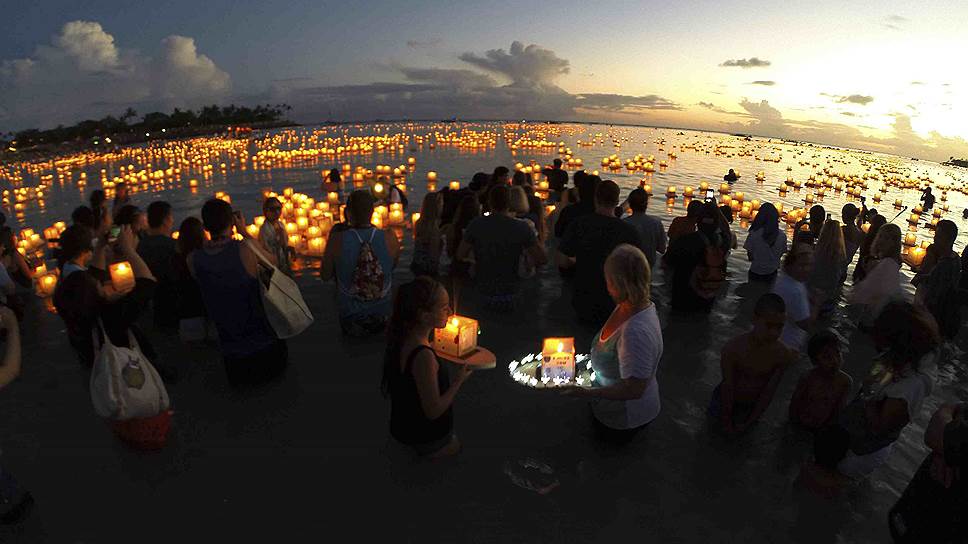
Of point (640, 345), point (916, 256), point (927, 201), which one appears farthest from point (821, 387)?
point (927, 201)

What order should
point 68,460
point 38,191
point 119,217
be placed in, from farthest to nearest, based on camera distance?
point 38,191 → point 119,217 → point 68,460

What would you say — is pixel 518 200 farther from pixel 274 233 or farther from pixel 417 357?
pixel 274 233

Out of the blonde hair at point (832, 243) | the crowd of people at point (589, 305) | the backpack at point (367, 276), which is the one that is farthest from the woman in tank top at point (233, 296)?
the blonde hair at point (832, 243)

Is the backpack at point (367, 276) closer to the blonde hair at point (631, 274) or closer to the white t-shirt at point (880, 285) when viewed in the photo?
the blonde hair at point (631, 274)

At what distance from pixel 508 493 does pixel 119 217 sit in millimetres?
6740

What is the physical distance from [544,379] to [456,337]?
130 centimetres

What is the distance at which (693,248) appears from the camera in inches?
285

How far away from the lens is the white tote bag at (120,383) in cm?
391

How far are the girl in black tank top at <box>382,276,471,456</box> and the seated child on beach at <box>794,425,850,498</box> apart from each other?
3231 mm

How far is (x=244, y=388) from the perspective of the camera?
18.5 ft

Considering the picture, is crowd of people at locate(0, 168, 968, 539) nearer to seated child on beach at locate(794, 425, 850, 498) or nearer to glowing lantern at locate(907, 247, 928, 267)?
seated child on beach at locate(794, 425, 850, 498)

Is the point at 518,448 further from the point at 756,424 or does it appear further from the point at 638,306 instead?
the point at 756,424

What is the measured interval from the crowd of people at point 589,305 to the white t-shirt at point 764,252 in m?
0.81

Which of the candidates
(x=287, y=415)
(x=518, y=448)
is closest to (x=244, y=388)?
(x=287, y=415)
